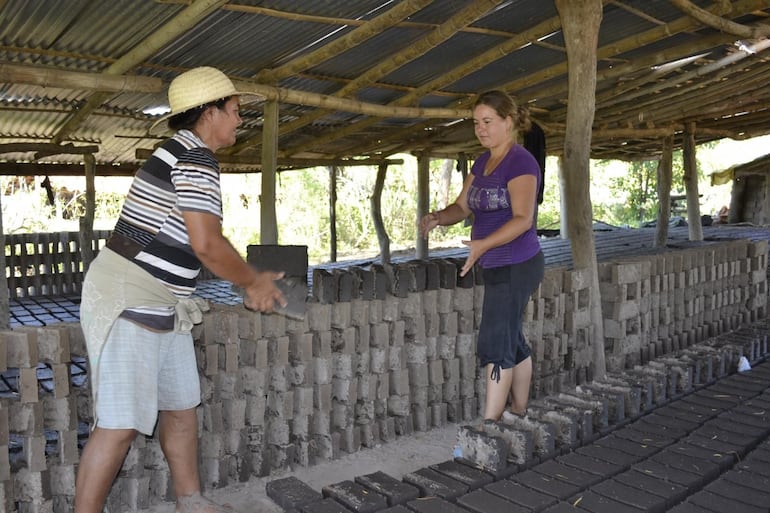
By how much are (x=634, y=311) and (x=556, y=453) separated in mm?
2059

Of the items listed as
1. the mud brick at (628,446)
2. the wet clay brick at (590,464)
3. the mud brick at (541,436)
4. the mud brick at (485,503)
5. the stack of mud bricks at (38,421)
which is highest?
the stack of mud bricks at (38,421)

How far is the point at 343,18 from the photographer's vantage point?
5367 millimetres

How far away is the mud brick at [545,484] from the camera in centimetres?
268

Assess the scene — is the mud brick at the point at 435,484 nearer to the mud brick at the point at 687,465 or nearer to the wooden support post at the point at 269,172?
the mud brick at the point at 687,465

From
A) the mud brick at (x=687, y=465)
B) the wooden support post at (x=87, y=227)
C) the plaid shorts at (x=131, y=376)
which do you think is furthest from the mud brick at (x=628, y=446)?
the wooden support post at (x=87, y=227)

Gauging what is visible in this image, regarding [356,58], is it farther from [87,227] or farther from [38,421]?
[38,421]

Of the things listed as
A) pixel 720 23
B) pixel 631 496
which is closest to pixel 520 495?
pixel 631 496

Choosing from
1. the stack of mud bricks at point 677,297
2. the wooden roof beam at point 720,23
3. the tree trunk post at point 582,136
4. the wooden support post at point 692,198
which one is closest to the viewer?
the tree trunk post at point 582,136

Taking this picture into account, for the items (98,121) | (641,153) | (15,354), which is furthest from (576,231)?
(641,153)

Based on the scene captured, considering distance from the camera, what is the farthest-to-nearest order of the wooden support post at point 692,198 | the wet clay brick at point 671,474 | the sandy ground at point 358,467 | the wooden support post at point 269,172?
1. the wooden support post at point 692,198
2. the wooden support post at point 269,172
3. the sandy ground at point 358,467
4. the wet clay brick at point 671,474

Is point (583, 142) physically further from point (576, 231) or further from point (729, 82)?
point (729, 82)

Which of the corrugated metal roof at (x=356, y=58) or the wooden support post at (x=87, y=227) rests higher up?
the corrugated metal roof at (x=356, y=58)

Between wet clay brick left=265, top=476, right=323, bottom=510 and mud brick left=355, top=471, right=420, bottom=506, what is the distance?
208 mm

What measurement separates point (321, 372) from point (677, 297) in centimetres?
324
